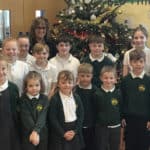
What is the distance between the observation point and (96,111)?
9.81 ft

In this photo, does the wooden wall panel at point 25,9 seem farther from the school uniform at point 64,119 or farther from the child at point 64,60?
the school uniform at point 64,119

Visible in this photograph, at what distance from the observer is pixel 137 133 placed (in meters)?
3.10

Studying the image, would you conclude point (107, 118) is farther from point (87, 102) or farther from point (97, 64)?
point (97, 64)

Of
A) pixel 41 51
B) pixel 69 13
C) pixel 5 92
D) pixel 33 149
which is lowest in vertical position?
pixel 33 149

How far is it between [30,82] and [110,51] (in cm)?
191

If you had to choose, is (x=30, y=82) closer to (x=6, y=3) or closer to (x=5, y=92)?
(x=5, y=92)

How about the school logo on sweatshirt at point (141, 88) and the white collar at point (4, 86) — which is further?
the school logo on sweatshirt at point (141, 88)

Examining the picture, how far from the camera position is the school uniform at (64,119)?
2770mm

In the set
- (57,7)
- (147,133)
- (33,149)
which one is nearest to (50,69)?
(33,149)

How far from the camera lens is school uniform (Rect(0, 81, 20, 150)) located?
2.65 m

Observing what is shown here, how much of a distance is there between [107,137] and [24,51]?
1.10 meters

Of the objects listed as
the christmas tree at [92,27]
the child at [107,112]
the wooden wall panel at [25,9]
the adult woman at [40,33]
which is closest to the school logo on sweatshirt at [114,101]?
the child at [107,112]

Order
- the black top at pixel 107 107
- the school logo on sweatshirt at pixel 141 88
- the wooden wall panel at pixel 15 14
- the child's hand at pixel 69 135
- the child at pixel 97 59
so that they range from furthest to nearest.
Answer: the wooden wall panel at pixel 15 14
the child at pixel 97 59
the school logo on sweatshirt at pixel 141 88
the black top at pixel 107 107
the child's hand at pixel 69 135

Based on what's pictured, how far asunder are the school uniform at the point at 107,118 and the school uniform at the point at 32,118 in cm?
48
